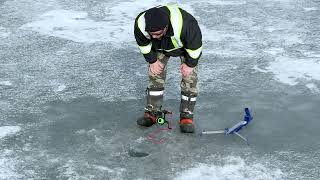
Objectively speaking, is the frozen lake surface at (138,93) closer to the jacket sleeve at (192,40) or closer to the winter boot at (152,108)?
the winter boot at (152,108)

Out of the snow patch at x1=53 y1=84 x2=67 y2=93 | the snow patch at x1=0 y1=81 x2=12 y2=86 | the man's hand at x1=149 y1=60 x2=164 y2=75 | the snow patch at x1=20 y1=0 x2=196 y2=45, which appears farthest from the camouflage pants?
the snow patch at x1=20 y1=0 x2=196 y2=45

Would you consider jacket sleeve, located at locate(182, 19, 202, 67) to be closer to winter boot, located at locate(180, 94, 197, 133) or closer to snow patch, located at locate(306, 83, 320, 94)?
winter boot, located at locate(180, 94, 197, 133)

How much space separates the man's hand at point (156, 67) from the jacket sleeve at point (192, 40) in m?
0.39

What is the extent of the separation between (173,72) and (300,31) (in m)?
2.45

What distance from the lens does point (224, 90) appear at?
6.30 meters

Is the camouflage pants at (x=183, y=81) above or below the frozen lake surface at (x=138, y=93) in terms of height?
above

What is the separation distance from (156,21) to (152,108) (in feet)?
4.00

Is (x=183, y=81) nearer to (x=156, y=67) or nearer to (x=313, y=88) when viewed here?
(x=156, y=67)

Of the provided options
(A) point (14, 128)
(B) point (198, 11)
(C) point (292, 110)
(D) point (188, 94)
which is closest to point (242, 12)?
(B) point (198, 11)

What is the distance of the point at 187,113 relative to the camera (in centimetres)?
536

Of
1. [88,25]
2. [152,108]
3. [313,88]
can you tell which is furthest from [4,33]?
[313,88]

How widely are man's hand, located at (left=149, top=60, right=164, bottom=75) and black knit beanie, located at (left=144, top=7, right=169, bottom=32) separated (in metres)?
0.69

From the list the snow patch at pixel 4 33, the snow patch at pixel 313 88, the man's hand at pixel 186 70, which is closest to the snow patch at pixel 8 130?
the man's hand at pixel 186 70

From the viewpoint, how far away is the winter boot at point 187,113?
529cm
